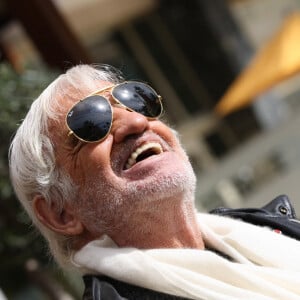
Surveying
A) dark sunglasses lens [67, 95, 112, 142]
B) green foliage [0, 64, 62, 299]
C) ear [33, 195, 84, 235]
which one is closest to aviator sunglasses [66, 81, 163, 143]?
dark sunglasses lens [67, 95, 112, 142]

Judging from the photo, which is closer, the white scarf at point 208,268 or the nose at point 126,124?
the white scarf at point 208,268

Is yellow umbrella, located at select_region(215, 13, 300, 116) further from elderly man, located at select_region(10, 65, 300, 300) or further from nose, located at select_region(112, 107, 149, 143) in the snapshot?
nose, located at select_region(112, 107, 149, 143)

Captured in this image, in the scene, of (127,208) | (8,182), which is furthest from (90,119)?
(8,182)

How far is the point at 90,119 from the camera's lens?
6.97 feet

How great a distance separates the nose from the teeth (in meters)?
0.05

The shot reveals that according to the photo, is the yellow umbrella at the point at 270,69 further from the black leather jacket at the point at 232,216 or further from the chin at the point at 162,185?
the chin at the point at 162,185

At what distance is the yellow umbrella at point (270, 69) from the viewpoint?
6.29 metres

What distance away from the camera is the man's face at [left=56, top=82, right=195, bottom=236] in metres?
2.04

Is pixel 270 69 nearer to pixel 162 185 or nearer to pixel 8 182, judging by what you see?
pixel 8 182

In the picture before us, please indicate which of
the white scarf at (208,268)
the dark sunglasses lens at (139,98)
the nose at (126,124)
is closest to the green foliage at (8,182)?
the dark sunglasses lens at (139,98)

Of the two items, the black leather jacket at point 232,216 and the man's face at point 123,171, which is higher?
the man's face at point 123,171

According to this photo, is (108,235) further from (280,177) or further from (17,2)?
(280,177)

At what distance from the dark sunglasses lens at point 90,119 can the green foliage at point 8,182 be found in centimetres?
152

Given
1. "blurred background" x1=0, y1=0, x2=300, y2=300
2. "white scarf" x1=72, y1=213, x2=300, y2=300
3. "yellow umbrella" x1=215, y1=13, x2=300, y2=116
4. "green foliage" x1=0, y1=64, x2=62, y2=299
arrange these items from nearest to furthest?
1. "white scarf" x1=72, y1=213, x2=300, y2=300
2. "green foliage" x1=0, y1=64, x2=62, y2=299
3. "blurred background" x1=0, y1=0, x2=300, y2=300
4. "yellow umbrella" x1=215, y1=13, x2=300, y2=116
